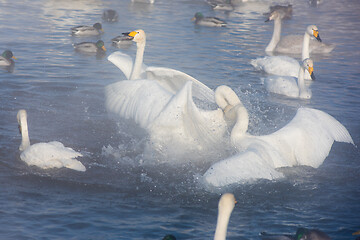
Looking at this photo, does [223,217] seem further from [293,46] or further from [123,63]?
[293,46]

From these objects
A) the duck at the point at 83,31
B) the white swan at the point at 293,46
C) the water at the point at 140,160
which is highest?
the white swan at the point at 293,46

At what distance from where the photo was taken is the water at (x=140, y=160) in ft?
20.9

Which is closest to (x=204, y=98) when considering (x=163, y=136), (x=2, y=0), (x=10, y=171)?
(x=163, y=136)

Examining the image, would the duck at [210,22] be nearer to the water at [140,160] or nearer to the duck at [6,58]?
the water at [140,160]

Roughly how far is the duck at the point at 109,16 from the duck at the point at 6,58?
6.71m

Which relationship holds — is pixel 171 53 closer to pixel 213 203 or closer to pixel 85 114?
pixel 85 114

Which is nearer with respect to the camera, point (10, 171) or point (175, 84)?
point (10, 171)

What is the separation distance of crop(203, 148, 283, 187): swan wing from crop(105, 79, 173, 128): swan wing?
5.44 ft

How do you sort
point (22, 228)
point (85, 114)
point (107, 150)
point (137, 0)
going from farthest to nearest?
point (137, 0) < point (85, 114) < point (107, 150) < point (22, 228)

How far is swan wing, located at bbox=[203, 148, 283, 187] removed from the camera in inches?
254

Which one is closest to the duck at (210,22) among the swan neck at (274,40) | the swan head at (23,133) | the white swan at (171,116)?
the swan neck at (274,40)

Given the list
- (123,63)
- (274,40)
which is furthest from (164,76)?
(274,40)

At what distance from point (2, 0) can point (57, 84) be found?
1269cm

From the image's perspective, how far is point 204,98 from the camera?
30.3 ft
